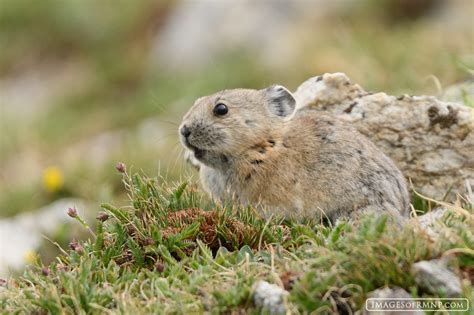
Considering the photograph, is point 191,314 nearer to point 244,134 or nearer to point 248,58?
point 244,134

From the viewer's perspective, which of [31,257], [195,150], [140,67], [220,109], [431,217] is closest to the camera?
[431,217]

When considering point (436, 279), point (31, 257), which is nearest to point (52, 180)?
point (31, 257)

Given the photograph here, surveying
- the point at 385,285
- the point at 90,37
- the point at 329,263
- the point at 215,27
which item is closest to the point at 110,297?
the point at 329,263

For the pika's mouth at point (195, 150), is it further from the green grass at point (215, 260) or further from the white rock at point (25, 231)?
the white rock at point (25, 231)

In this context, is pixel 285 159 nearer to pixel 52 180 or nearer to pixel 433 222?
pixel 433 222

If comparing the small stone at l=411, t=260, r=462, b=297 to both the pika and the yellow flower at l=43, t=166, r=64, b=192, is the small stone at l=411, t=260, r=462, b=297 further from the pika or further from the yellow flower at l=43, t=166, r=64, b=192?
the yellow flower at l=43, t=166, r=64, b=192
